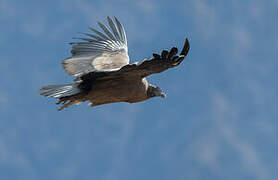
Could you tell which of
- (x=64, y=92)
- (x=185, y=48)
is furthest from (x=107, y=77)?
(x=185, y=48)

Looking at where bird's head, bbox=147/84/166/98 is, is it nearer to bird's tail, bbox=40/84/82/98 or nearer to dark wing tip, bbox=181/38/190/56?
bird's tail, bbox=40/84/82/98

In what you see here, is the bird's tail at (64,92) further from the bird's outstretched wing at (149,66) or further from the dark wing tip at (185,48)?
the dark wing tip at (185,48)

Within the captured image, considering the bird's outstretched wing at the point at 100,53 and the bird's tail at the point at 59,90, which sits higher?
the bird's outstretched wing at the point at 100,53

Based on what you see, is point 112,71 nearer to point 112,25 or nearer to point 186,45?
point 186,45

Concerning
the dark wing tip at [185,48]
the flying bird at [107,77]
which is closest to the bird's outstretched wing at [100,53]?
the flying bird at [107,77]

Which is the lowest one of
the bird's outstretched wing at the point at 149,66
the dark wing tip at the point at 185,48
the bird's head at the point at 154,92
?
the bird's outstretched wing at the point at 149,66

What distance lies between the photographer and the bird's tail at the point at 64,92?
806 cm

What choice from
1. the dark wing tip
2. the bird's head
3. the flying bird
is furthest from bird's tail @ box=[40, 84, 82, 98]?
the dark wing tip

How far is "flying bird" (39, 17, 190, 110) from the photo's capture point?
7523 mm

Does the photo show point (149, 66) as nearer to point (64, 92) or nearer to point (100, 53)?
point (64, 92)

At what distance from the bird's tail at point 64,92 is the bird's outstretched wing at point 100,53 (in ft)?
1.22

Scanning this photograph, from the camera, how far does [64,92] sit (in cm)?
816

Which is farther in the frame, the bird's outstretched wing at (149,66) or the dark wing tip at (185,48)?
the bird's outstretched wing at (149,66)

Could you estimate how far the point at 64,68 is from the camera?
9.16m
